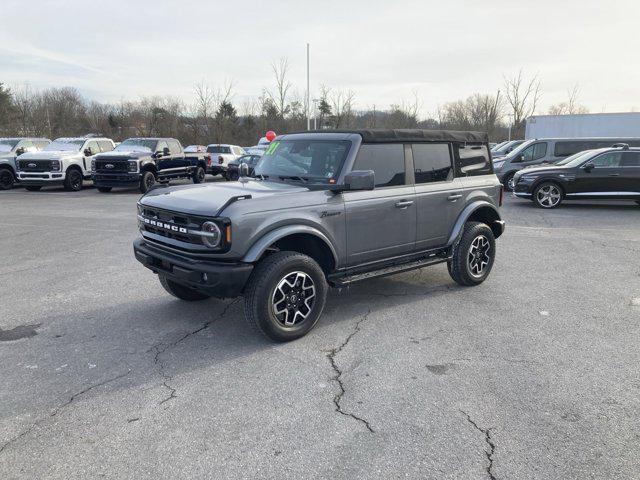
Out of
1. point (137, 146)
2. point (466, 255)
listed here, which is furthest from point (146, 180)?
point (466, 255)

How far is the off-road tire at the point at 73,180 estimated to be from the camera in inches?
692

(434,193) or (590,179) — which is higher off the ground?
(434,193)

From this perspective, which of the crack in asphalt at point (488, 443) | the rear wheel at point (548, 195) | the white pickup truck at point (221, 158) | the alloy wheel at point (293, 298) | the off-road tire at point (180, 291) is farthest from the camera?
the white pickup truck at point (221, 158)

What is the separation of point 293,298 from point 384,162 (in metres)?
1.85

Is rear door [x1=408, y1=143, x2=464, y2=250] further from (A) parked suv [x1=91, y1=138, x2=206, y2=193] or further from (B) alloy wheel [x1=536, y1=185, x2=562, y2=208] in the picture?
(A) parked suv [x1=91, y1=138, x2=206, y2=193]

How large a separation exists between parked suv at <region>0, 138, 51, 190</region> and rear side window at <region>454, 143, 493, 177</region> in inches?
696

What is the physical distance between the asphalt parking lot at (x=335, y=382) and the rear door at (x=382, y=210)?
2.32 ft

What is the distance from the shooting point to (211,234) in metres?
4.03

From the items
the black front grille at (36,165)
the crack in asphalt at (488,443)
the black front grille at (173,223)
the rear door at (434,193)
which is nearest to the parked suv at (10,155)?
the black front grille at (36,165)

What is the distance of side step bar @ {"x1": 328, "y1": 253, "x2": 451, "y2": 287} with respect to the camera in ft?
15.8

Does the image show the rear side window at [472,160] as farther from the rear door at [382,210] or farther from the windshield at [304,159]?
the windshield at [304,159]

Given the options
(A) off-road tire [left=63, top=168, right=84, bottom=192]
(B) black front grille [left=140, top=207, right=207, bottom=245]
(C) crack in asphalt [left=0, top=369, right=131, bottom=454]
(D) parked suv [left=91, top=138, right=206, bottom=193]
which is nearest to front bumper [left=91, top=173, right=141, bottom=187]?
(D) parked suv [left=91, top=138, right=206, bottom=193]

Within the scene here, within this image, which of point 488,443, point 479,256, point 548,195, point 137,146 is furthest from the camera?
point 137,146

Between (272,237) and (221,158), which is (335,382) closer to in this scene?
(272,237)
